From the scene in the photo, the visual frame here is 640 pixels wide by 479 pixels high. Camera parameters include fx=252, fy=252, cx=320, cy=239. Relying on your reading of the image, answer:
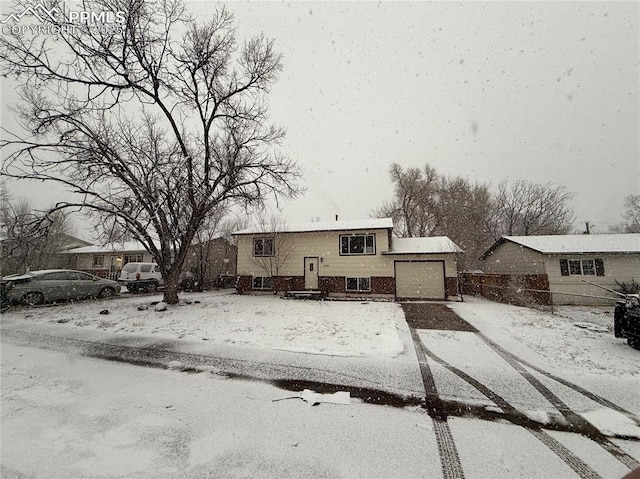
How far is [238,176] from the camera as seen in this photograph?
12000 millimetres

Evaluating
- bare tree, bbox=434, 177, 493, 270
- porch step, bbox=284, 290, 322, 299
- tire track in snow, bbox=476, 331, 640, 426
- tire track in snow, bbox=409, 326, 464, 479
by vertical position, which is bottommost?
tire track in snow, bbox=476, 331, 640, 426

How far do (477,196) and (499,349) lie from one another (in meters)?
25.1

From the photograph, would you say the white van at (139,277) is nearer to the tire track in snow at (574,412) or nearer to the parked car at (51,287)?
the parked car at (51,287)

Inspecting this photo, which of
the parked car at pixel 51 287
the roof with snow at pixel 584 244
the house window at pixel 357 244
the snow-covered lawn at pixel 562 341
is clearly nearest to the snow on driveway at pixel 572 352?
the snow-covered lawn at pixel 562 341

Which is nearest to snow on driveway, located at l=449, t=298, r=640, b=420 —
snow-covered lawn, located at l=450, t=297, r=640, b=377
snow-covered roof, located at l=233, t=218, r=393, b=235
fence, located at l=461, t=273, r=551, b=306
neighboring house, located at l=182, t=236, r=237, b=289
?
snow-covered lawn, located at l=450, t=297, r=640, b=377

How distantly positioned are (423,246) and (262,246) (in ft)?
34.2

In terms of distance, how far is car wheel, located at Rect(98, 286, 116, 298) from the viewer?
519 inches

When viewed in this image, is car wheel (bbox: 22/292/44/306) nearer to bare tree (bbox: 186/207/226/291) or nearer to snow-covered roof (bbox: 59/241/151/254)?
bare tree (bbox: 186/207/226/291)

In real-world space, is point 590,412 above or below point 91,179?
below

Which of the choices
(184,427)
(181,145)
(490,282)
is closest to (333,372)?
(184,427)

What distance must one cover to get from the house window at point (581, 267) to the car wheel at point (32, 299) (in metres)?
25.3

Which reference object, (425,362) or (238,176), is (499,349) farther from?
(238,176)

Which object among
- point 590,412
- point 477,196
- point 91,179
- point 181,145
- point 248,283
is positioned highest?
point 477,196

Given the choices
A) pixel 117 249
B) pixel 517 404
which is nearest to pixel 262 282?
pixel 517 404
